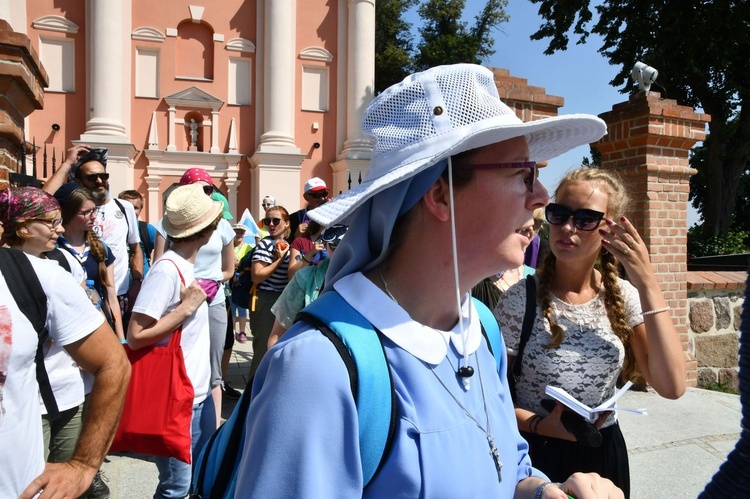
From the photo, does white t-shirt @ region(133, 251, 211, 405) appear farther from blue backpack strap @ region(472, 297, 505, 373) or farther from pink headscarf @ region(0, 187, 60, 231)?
blue backpack strap @ region(472, 297, 505, 373)

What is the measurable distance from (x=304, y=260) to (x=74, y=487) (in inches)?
118

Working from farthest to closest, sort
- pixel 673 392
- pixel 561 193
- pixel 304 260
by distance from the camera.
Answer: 1. pixel 304 260
2. pixel 561 193
3. pixel 673 392

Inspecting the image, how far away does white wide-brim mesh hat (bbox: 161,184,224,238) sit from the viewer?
3.49m

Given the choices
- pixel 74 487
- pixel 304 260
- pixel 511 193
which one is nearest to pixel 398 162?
pixel 511 193

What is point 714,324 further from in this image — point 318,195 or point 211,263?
point 211,263

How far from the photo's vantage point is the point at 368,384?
3.94 feet

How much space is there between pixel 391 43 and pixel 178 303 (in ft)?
124

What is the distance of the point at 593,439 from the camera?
2221mm

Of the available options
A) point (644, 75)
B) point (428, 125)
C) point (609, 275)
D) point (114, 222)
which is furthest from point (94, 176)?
point (644, 75)

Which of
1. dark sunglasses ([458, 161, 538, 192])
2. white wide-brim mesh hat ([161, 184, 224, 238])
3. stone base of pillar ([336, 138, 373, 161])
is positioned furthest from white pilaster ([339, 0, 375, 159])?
dark sunglasses ([458, 161, 538, 192])

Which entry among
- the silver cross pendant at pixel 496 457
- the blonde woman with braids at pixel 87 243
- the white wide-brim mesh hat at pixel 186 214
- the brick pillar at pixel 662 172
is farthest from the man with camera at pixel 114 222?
the brick pillar at pixel 662 172

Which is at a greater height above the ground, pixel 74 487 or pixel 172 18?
pixel 172 18


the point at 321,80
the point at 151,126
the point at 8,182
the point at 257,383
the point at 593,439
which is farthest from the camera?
the point at 321,80

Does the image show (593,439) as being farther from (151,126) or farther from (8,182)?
(151,126)
